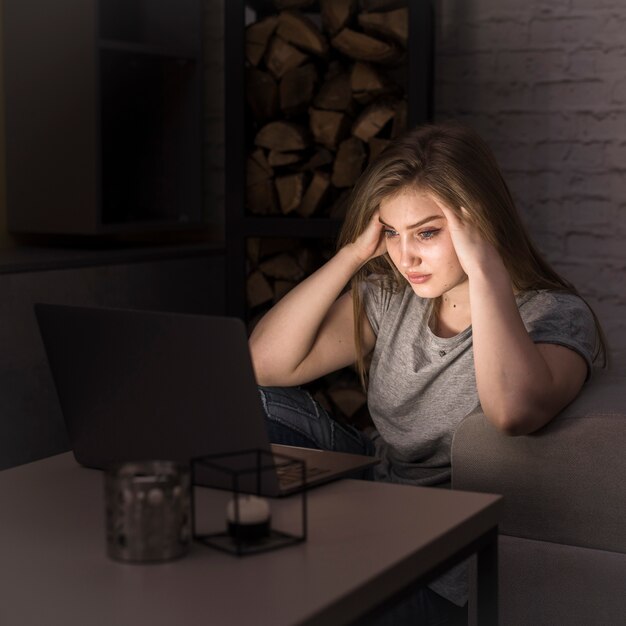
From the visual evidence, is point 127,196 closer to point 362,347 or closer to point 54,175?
point 54,175

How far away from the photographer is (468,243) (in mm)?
1889

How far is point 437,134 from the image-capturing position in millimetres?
2039

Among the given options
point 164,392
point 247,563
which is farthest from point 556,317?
point 247,563

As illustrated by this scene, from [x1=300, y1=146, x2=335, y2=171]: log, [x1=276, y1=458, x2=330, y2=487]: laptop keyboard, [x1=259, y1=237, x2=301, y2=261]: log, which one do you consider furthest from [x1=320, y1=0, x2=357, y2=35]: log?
[x1=276, y1=458, x2=330, y2=487]: laptop keyboard

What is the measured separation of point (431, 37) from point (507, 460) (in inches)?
62.6

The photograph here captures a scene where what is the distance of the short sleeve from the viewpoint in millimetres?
1870

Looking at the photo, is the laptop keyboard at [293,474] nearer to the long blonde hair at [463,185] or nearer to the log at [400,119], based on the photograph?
the long blonde hair at [463,185]

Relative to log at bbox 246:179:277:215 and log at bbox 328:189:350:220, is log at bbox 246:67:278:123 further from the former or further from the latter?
log at bbox 328:189:350:220

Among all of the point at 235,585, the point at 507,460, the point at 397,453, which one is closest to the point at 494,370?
the point at 507,460

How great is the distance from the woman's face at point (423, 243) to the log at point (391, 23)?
1.18 meters

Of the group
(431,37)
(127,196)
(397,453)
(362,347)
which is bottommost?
(397,453)

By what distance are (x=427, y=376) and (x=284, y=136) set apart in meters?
1.37

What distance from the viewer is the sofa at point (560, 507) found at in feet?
5.57

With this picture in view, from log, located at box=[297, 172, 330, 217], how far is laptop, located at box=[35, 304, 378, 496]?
1.73 m
